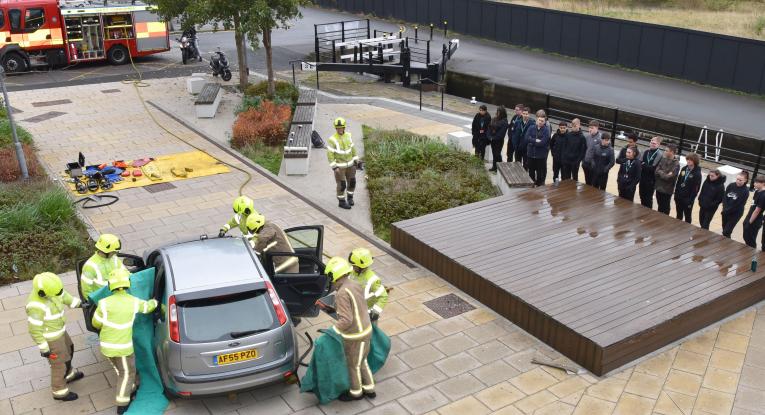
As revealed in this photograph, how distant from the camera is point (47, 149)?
56.7 feet

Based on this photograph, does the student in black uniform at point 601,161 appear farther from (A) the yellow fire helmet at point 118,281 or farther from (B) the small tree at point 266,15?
(B) the small tree at point 266,15

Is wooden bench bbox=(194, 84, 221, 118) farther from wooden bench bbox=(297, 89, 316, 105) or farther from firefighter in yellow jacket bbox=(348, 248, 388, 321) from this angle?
firefighter in yellow jacket bbox=(348, 248, 388, 321)

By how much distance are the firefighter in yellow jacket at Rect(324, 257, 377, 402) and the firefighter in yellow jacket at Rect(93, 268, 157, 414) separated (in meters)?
1.97

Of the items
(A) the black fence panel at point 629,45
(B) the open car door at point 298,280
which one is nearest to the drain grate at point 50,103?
(B) the open car door at point 298,280

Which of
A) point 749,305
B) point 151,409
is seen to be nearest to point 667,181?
point 749,305

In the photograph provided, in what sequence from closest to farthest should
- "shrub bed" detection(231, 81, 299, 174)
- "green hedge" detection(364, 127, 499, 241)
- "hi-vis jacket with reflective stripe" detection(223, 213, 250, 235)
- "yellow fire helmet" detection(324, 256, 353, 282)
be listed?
"yellow fire helmet" detection(324, 256, 353, 282), "hi-vis jacket with reflective stripe" detection(223, 213, 250, 235), "green hedge" detection(364, 127, 499, 241), "shrub bed" detection(231, 81, 299, 174)

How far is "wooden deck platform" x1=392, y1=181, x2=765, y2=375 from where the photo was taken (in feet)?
28.5

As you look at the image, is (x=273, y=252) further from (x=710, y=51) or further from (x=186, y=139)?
(x=710, y=51)

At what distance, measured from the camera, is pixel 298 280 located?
8.99 meters

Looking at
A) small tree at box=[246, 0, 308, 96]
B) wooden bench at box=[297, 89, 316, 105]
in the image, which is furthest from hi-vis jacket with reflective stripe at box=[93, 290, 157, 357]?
small tree at box=[246, 0, 308, 96]

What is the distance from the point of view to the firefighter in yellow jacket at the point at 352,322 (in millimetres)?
7512

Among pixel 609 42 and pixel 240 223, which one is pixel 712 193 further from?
pixel 609 42

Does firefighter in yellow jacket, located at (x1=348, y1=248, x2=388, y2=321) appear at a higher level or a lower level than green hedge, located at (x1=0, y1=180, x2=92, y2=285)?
higher

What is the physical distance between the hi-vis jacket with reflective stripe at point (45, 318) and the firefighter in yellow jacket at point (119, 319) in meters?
0.51
